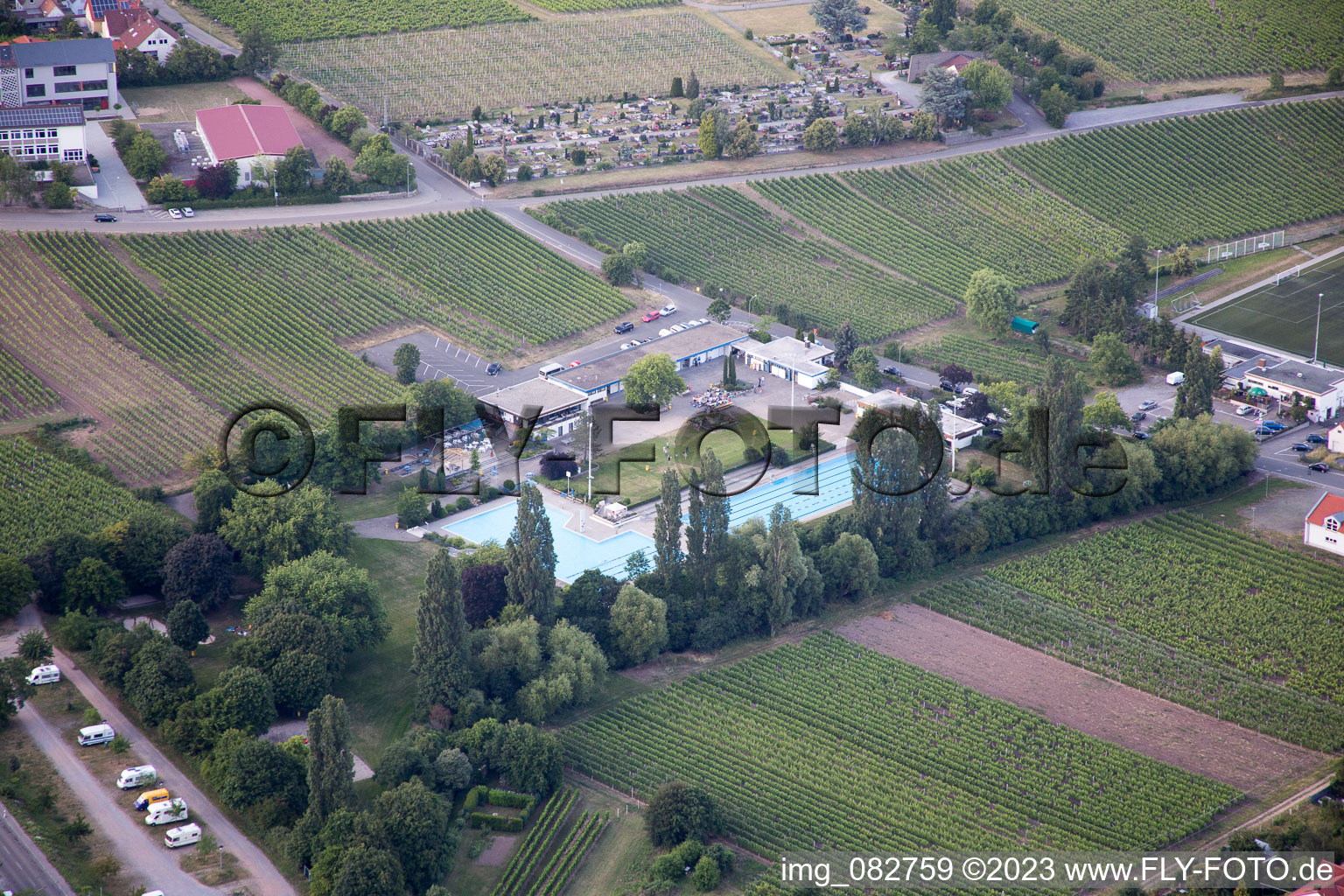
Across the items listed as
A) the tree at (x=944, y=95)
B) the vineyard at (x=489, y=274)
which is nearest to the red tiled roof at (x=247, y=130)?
the vineyard at (x=489, y=274)

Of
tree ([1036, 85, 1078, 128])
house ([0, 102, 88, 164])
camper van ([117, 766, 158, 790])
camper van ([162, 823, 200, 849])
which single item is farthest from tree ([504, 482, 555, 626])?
tree ([1036, 85, 1078, 128])

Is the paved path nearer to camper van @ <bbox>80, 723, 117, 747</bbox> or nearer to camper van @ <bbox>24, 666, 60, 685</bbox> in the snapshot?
camper van @ <bbox>80, 723, 117, 747</bbox>

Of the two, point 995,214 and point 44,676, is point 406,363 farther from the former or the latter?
point 995,214

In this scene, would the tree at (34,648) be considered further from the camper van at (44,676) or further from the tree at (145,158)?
the tree at (145,158)

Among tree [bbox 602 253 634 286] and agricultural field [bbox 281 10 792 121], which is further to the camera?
agricultural field [bbox 281 10 792 121]

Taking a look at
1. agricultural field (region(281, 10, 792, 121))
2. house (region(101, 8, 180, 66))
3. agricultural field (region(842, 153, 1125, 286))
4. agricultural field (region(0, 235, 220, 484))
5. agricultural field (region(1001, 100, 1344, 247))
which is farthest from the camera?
agricultural field (region(281, 10, 792, 121))

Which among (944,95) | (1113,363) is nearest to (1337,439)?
(1113,363)
